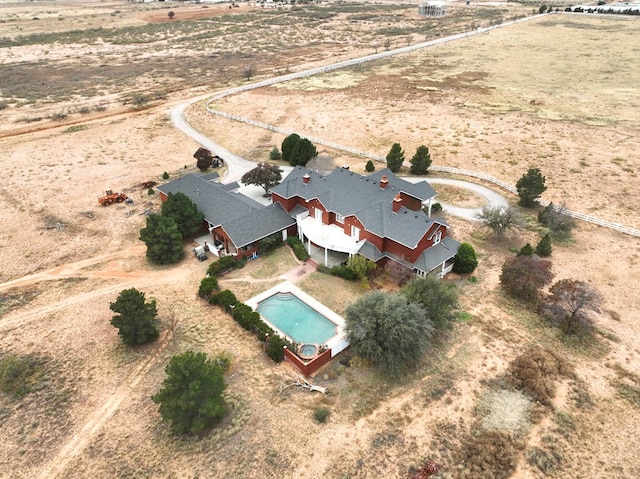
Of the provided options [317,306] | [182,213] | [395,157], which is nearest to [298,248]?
[317,306]


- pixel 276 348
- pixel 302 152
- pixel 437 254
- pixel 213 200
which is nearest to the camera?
pixel 276 348

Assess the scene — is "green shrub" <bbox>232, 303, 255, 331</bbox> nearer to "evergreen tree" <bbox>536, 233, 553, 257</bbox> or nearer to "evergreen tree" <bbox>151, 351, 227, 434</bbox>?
"evergreen tree" <bbox>151, 351, 227, 434</bbox>

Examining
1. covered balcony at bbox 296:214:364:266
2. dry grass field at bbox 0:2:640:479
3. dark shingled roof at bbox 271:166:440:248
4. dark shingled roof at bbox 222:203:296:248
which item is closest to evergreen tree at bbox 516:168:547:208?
dry grass field at bbox 0:2:640:479

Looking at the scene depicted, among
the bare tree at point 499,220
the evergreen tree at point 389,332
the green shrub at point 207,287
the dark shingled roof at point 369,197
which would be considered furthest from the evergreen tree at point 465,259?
the green shrub at point 207,287

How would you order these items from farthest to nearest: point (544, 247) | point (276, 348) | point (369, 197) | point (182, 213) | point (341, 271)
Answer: point (182, 213)
point (369, 197)
point (544, 247)
point (341, 271)
point (276, 348)

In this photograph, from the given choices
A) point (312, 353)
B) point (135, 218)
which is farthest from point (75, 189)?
point (312, 353)

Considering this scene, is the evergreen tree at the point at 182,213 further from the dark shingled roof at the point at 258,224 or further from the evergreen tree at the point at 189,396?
the evergreen tree at the point at 189,396

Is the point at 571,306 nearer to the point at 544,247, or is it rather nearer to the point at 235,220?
the point at 544,247
